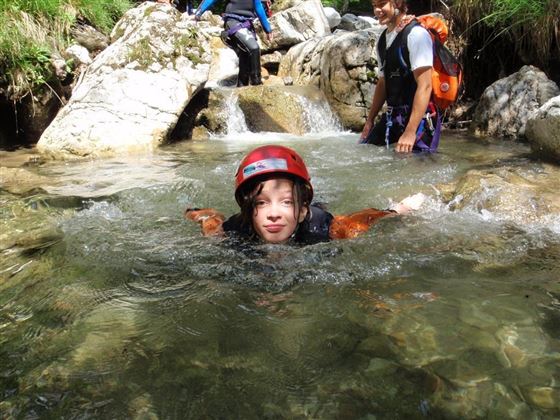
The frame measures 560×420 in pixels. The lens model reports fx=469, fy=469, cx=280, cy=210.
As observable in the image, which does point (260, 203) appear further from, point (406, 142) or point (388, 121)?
point (388, 121)

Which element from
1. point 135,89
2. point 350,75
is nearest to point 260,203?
point 135,89

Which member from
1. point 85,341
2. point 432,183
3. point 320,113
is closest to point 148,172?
point 432,183

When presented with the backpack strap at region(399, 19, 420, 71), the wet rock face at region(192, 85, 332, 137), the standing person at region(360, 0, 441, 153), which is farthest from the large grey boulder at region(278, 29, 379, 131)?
the backpack strap at region(399, 19, 420, 71)

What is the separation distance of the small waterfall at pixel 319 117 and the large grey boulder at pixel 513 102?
2816 mm

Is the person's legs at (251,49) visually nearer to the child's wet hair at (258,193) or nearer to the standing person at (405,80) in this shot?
the standing person at (405,80)

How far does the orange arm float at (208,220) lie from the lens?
3.56 metres

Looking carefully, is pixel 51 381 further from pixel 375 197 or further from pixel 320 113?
pixel 320 113

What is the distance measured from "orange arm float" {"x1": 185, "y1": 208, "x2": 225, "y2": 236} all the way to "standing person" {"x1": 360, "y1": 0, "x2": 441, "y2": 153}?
229cm

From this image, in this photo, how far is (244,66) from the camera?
10.6m

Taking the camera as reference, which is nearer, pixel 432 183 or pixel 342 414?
pixel 342 414

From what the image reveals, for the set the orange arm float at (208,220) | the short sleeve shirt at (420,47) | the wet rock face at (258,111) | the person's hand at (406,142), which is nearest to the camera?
the orange arm float at (208,220)

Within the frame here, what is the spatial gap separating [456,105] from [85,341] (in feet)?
29.8

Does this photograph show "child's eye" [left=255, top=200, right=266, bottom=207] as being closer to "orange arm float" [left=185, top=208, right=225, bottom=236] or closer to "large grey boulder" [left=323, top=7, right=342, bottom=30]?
"orange arm float" [left=185, top=208, right=225, bottom=236]

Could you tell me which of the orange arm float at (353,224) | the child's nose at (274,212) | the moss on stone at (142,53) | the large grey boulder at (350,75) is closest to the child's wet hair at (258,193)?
the child's nose at (274,212)
